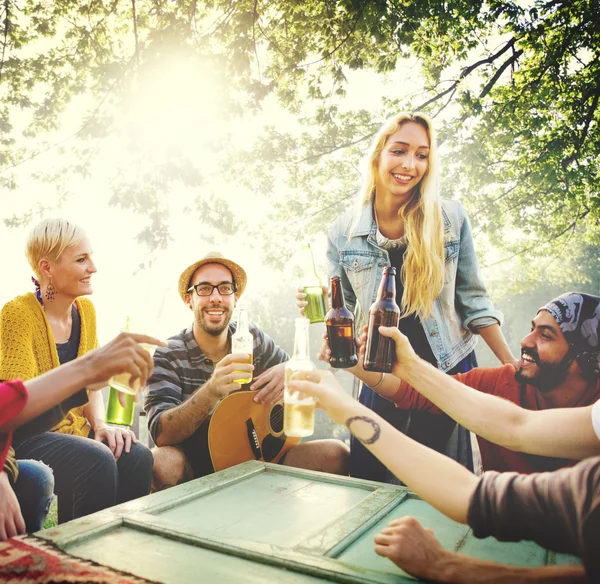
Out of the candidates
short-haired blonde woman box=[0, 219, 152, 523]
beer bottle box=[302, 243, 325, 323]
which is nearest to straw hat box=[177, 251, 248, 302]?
short-haired blonde woman box=[0, 219, 152, 523]

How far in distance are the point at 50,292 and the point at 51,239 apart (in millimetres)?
273

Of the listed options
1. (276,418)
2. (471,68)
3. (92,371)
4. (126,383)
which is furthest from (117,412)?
(471,68)

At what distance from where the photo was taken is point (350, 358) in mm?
2154

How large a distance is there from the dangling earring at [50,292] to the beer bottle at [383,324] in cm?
163

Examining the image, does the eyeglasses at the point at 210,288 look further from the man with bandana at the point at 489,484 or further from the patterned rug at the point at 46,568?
the patterned rug at the point at 46,568

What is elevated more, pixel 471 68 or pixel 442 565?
pixel 471 68

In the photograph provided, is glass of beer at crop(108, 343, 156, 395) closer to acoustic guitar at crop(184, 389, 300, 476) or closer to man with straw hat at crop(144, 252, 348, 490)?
man with straw hat at crop(144, 252, 348, 490)

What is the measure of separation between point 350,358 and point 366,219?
0.96 meters

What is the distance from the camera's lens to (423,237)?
2578 millimetres

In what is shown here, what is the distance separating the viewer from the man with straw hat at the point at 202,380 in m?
2.78

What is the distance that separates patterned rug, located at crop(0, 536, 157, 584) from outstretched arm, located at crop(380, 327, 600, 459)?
3.59ft

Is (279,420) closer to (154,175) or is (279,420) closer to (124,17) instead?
(154,175)

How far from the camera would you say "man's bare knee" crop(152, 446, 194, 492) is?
2.81m

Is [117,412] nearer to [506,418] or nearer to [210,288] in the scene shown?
[210,288]
